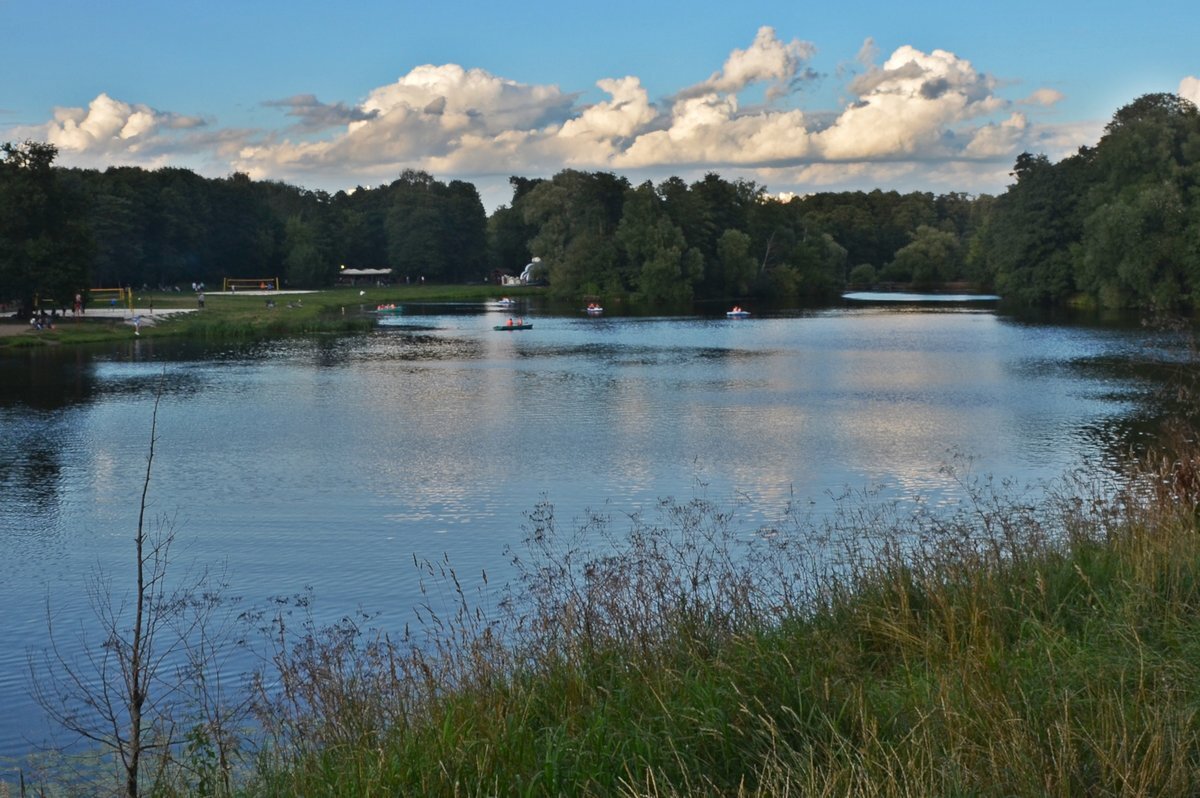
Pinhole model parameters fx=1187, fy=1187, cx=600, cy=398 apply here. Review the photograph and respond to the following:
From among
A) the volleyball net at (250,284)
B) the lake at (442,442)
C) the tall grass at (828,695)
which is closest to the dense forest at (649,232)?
the volleyball net at (250,284)

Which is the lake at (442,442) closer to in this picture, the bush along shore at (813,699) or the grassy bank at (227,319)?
the grassy bank at (227,319)

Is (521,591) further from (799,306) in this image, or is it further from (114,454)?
(799,306)

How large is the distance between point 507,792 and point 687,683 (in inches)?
60.0

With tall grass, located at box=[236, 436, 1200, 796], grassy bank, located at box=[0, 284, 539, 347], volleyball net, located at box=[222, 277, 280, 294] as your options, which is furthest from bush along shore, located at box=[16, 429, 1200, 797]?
volleyball net, located at box=[222, 277, 280, 294]

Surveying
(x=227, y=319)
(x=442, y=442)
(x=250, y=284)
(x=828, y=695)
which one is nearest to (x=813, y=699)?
(x=828, y=695)

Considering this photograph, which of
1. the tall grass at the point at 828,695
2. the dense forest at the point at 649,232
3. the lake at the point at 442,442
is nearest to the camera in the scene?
the tall grass at the point at 828,695

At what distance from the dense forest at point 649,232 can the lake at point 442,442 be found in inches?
670

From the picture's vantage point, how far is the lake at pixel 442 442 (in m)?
17.3

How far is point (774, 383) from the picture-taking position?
4125 centimetres

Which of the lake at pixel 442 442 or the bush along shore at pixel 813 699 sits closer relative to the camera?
the bush along shore at pixel 813 699

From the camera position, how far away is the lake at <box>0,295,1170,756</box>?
56.7 feet

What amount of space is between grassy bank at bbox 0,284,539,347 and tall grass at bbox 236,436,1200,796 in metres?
52.7

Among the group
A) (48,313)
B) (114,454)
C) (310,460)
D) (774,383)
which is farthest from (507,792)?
(48,313)

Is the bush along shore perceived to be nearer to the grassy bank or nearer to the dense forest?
the grassy bank
